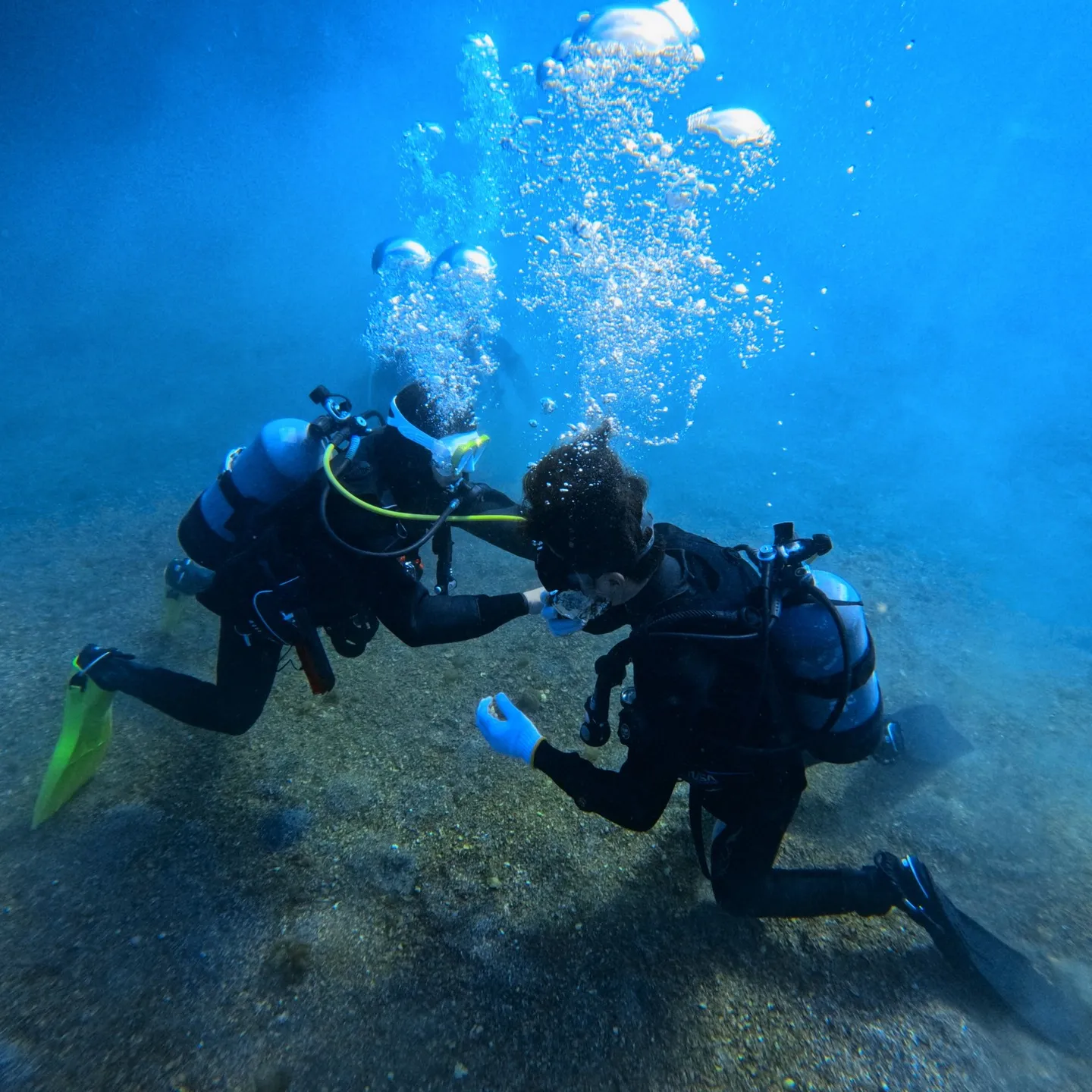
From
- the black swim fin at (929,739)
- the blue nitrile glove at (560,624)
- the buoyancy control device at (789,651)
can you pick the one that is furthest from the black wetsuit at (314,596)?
the black swim fin at (929,739)

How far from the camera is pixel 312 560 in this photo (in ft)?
9.49

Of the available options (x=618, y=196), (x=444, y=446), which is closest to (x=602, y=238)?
(x=618, y=196)

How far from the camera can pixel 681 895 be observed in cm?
294

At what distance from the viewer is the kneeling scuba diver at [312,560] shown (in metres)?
2.88

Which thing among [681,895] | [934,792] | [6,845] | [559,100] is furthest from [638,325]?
[6,845]

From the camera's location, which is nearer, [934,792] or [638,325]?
[934,792]

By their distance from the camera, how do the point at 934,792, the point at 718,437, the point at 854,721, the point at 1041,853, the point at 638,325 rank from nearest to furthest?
the point at 854,721, the point at 1041,853, the point at 934,792, the point at 638,325, the point at 718,437

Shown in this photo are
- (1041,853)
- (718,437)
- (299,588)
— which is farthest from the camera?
(718,437)

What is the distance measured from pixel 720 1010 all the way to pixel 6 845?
147 inches

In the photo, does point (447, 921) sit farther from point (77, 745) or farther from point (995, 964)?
point (995, 964)

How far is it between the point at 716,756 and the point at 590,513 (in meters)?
1.09

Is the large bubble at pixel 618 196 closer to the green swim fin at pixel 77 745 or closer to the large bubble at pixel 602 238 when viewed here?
the large bubble at pixel 602 238

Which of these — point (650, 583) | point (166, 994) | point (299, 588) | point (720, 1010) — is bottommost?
point (166, 994)

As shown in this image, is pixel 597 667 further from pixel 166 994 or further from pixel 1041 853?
pixel 1041 853
